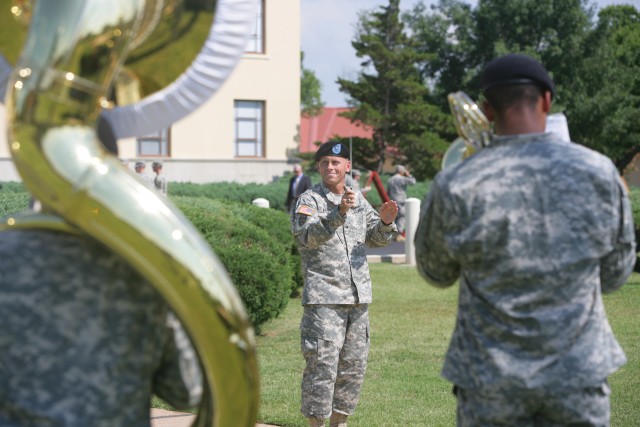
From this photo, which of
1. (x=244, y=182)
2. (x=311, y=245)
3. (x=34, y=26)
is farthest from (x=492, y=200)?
(x=244, y=182)

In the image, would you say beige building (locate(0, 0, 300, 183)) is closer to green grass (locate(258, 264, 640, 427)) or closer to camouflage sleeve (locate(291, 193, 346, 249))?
green grass (locate(258, 264, 640, 427))

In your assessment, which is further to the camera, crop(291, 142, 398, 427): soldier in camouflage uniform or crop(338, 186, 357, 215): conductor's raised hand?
crop(291, 142, 398, 427): soldier in camouflage uniform

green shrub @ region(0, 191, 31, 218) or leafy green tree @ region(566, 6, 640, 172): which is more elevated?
leafy green tree @ region(566, 6, 640, 172)

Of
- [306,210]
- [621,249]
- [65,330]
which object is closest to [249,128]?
[306,210]

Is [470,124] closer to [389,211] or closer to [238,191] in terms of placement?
[389,211]

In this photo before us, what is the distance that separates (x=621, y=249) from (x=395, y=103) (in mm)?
39241

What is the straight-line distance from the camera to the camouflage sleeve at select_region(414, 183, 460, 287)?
3199mm

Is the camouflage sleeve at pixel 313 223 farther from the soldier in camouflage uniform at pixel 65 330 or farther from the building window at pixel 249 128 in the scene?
the building window at pixel 249 128

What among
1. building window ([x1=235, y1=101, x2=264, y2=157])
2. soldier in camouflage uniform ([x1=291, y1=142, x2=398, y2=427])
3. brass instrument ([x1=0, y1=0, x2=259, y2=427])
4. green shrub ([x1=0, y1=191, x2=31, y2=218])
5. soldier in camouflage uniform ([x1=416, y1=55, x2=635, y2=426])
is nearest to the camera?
brass instrument ([x1=0, y1=0, x2=259, y2=427])

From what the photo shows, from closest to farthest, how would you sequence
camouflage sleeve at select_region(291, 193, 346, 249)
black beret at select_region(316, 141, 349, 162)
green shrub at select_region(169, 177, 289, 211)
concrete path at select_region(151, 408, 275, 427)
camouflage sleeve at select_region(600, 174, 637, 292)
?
camouflage sleeve at select_region(600, 174, 637, 292) < camouflage sleeve at select_region(291, 193, 346, 249) < black beret at select_region(316, 141, 349, 162) < concrete path at select_region(151, 408, 275, 427) < green shrub at select_region(169, 177, 289, 211)

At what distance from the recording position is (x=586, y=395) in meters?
3.03

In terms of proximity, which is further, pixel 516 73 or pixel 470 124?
pixel 470 124

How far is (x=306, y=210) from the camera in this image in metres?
6.32

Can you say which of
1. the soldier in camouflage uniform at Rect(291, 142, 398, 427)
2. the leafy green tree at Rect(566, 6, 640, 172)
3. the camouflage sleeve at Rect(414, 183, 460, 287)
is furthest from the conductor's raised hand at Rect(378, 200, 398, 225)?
the leafy green tree at Rect(566, 6, 640, 172)
